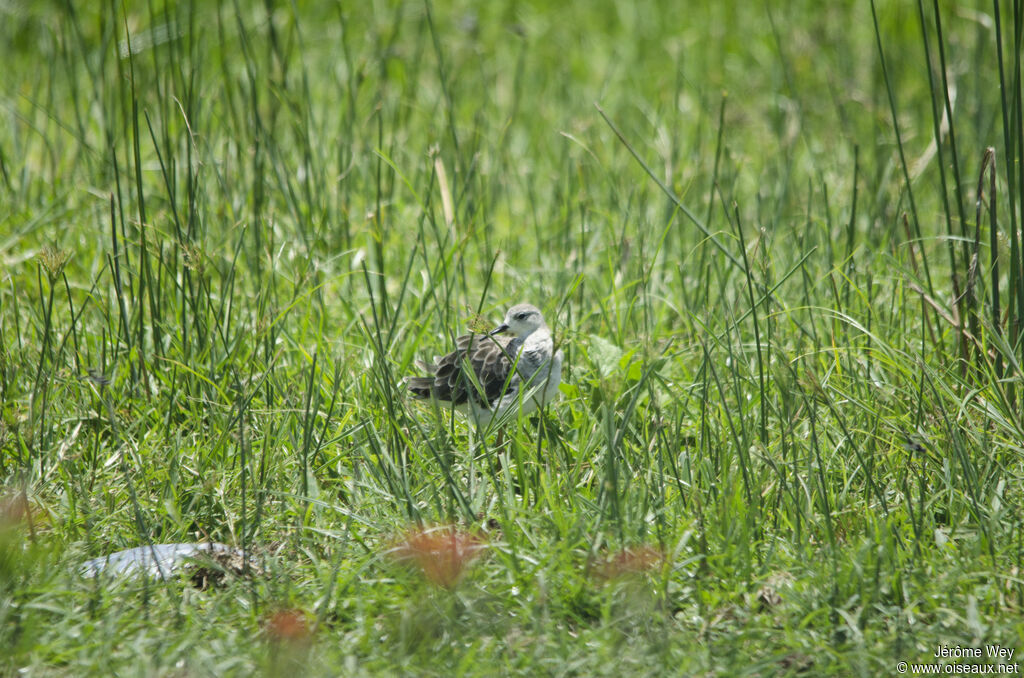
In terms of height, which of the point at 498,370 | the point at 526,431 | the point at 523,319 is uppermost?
the point at 523,319

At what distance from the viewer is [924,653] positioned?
2723 millimetres

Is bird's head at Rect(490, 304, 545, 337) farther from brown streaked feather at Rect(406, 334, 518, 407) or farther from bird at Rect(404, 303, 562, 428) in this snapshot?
brown streaked feather at Rect(406, 334, 518, 407)

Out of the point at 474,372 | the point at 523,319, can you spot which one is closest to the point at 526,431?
the point at 474,372

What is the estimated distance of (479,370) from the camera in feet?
13.7

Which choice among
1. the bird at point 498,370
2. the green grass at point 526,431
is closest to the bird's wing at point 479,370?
the bird at point 498,370

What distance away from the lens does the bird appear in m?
3.90

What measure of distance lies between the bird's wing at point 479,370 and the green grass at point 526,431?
17cm

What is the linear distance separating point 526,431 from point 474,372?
34 cm

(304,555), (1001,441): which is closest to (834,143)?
(1001,441)

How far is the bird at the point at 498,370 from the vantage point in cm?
390

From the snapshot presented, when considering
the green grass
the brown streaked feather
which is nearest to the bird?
the brown streaked feather

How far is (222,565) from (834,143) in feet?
17.6

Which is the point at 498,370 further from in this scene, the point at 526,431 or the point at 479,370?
the point at 526,431

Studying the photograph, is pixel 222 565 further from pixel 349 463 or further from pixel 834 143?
pixel 834 143
